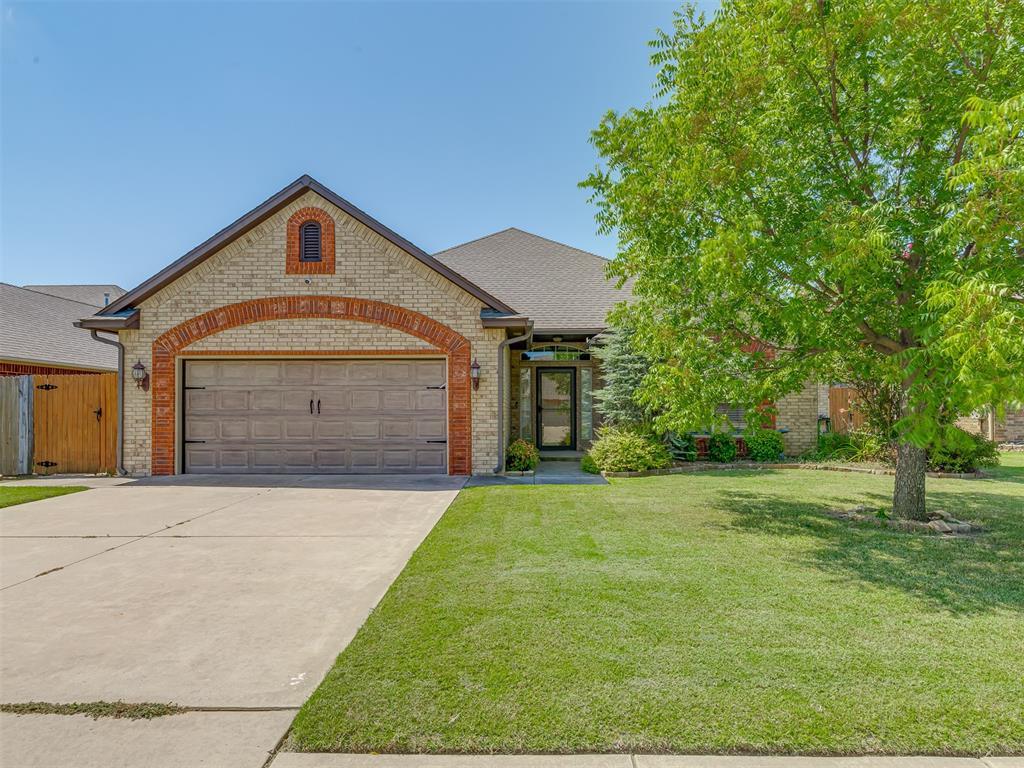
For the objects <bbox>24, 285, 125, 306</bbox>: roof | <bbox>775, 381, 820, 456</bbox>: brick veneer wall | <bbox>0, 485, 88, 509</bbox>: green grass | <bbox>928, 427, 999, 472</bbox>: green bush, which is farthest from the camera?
<bbox>24, 285, 125, 306</bbox>: roof

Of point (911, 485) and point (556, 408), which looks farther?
point (556, 408)

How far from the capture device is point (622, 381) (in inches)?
479

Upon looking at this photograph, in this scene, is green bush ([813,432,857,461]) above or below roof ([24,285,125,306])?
below

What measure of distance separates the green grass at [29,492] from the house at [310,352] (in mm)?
1495

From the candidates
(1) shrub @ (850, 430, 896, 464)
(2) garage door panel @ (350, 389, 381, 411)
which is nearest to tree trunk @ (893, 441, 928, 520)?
(1) shrub @ (850, 430, 896, 464)

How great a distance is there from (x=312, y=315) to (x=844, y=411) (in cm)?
1439

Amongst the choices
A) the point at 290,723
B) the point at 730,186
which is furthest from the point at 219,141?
the point at 290,723

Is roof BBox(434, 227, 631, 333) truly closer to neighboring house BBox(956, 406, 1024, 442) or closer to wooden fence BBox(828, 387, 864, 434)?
wooden fence BBox(828, 387, 864, 434)

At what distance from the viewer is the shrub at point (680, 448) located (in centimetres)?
1252

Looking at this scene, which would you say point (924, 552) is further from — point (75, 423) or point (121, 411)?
point (75, 423)

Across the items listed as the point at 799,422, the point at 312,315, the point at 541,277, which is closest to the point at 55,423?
the point at 312,315

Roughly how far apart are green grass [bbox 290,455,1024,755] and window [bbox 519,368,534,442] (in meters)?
8.61

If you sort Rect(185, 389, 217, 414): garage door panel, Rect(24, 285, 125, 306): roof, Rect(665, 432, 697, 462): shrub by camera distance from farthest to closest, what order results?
1. Rect(24, 285, 125, 306): roof
2. Rect(665, 432, 697, 462): shrub
3. Rect(185, 389, 217, 414): garage door panel

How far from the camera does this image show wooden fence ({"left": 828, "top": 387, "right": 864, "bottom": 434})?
13.5m
